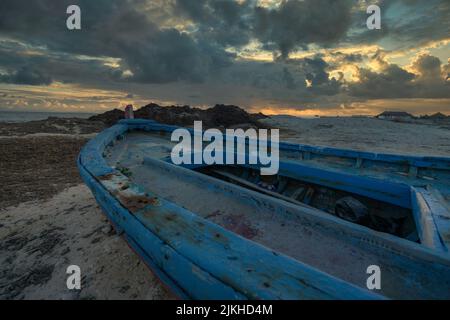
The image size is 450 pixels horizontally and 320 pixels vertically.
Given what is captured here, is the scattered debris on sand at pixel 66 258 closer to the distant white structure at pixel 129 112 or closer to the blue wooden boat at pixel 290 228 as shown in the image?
the blue wooden boat at pixel 290 228

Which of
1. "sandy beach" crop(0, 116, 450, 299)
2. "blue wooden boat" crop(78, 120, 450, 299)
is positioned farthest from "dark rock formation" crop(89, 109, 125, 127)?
"blue wooden boat" crop(78, 120, 450, 299)

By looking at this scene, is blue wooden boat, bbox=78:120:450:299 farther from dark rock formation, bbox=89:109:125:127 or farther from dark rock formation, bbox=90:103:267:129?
dark rock formation, bbox=89:109:125:127

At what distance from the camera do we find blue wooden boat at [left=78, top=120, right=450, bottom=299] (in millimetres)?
1172

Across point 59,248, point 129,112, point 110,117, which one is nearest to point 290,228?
point 59,248

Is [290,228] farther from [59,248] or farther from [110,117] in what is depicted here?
[110,117]

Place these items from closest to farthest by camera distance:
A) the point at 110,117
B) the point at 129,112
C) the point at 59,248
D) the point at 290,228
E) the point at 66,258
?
the point at 290,228
the point at 66,258
the point at 59,248
the point at 129,112
the point at 110,117

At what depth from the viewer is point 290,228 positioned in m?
2.44

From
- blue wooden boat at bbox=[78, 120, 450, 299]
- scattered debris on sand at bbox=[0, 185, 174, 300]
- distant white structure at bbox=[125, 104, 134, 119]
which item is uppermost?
distant white structure at bbox=[125, 104, 134, 119]

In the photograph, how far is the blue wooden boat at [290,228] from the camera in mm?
1172

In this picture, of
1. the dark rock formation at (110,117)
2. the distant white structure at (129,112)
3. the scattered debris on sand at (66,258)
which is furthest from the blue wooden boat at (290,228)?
the dark rock formation at (110,117)

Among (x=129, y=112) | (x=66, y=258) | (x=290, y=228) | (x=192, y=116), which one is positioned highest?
(x=192, y=116)

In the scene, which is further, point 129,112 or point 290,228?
point 129,112
